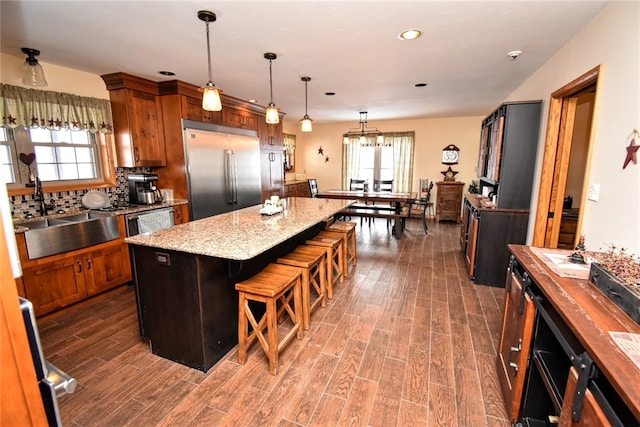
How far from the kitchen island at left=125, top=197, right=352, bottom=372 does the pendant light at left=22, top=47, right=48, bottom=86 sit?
1.84m

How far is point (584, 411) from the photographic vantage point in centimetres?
89

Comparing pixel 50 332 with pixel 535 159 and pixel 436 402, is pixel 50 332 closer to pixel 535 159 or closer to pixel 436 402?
pixel 436 402

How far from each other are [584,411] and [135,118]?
4.34 m

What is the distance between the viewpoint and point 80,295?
2.83m

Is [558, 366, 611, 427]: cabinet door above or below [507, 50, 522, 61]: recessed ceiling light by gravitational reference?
below

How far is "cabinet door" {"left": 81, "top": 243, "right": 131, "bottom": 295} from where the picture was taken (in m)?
2.89

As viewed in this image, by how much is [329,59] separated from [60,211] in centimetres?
319

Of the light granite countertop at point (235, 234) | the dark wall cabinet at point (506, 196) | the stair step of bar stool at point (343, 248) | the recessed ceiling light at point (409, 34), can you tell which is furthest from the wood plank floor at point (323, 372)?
the recessed ceiling light at point (409, 34)

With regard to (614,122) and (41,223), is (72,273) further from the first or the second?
(614,122)

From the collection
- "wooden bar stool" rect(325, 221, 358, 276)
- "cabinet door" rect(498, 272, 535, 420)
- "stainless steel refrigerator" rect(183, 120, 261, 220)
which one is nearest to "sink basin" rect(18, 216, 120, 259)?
"stainless steel refrigerator" rect(183, 120, 261, 220)

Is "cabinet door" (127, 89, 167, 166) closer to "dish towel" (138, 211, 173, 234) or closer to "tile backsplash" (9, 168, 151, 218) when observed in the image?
"tile backsplash" (9, 168, 151, 218)

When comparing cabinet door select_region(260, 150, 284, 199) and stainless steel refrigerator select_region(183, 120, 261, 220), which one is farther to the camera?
cabinet door select_region(260, 150, 284, 199)

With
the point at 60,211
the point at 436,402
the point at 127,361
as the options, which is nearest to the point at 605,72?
the point at 436,402

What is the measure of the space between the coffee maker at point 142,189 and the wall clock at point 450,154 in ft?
19.6
